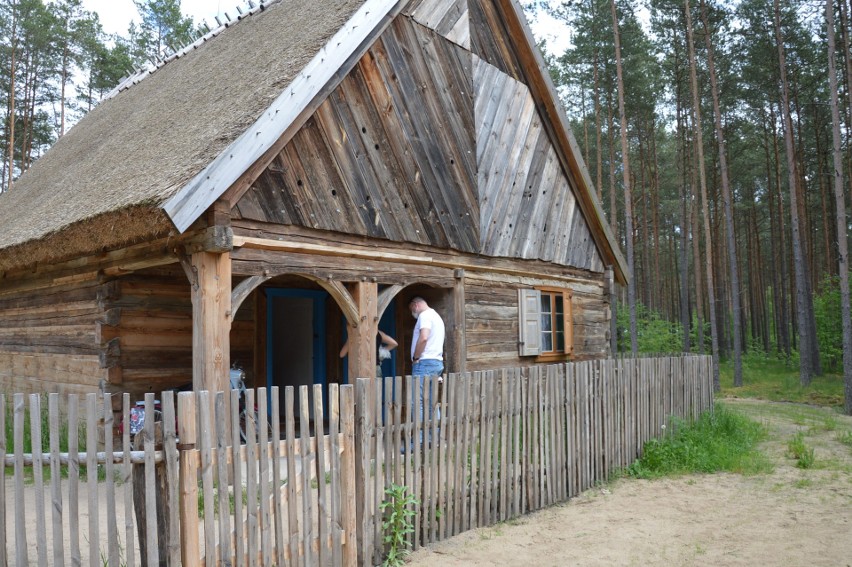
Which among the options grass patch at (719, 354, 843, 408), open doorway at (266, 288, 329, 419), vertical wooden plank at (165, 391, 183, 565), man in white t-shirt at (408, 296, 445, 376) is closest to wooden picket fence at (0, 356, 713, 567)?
vertical wooden plank at (165, 391, 183, 565)

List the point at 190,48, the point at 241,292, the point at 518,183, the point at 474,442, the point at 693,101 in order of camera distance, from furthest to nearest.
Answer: the point at 693,101, the point at 190,48, the point at 518,183, the point at 241,292, the point at 474,442

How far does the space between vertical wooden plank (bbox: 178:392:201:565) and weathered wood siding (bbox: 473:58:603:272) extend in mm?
7237

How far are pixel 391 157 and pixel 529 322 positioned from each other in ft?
14.2

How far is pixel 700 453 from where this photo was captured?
852 cm

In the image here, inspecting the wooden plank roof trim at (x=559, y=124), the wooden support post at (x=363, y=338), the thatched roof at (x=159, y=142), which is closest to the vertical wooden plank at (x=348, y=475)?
the thatched roof at (x=159, y=142)

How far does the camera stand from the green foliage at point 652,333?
26.2m

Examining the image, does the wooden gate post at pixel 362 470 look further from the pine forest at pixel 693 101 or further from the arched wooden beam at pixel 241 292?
the pine forest at pixel 693 101

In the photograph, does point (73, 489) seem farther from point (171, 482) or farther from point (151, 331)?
point (151, 331)

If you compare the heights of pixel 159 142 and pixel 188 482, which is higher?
pixel 159 142

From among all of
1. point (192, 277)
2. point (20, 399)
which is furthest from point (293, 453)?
point (192, 277)

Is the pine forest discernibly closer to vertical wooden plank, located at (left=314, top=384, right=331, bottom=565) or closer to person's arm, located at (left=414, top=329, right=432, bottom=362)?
person's arm, located at (left=414, top=329, right=432, bottom=362)

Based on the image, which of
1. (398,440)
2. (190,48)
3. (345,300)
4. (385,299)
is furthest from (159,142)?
(190,48)

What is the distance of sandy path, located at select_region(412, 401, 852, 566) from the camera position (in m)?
5.12

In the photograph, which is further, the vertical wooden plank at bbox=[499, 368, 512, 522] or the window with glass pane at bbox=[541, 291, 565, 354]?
the window with glass pane at bbox=[541, 291, 565, 354]
